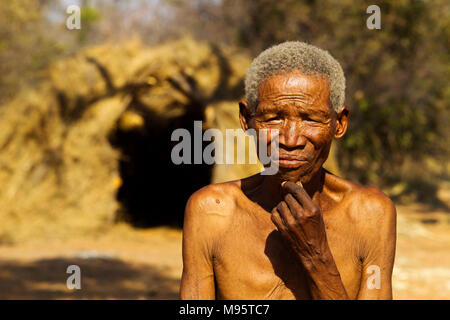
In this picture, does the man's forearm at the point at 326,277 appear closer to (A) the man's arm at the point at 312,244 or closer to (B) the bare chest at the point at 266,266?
(A) the man's arm at the point at 312,244

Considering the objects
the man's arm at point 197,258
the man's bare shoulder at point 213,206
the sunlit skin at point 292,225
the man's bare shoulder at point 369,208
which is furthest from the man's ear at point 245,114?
the man's bare shoulder at point 369,208

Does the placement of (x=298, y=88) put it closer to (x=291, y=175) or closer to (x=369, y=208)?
(x=291, y=175)

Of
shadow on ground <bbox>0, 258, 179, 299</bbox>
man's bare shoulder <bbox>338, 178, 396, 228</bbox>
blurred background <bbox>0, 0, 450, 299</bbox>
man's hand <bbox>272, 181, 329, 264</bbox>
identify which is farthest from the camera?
blurred background <bbox>0, 0, 450, 299</bbox>

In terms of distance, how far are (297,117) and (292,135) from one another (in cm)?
7

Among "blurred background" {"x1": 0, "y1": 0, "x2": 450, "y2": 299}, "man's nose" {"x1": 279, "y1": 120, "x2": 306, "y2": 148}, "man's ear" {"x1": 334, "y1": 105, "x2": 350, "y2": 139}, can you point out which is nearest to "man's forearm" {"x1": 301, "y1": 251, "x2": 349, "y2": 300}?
"man's nose" {"x1": 279, "y1": 120, "x2": 306, "y2": 148}

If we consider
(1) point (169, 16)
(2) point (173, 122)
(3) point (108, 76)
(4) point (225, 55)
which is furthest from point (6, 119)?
(1) point (169, 16)

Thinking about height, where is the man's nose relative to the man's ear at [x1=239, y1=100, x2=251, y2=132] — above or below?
below

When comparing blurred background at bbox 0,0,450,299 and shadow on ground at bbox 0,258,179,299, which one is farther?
blurred background at bbox 0,0,450,299

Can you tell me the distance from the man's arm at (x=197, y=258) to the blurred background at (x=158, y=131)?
428cm

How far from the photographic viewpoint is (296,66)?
82.0 inches

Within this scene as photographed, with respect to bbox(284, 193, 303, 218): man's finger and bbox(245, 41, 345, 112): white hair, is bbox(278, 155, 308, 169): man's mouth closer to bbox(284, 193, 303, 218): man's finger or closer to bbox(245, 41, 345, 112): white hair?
bbox(284, 193, 303, 218): man's finger

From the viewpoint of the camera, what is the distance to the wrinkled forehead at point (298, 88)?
2068 millimetres

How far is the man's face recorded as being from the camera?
6.77 ft

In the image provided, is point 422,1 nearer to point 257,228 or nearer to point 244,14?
point 244,14
